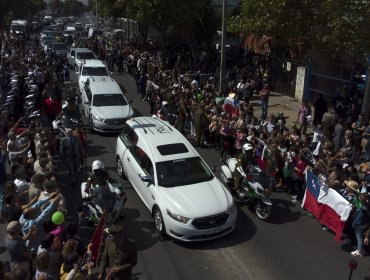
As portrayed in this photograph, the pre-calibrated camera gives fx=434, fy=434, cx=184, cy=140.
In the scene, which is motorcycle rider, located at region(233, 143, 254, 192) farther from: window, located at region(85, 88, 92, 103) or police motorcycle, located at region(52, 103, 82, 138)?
window, located at region(85, 88, 92, 103)

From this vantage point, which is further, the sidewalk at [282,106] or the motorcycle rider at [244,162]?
the sidewalk at [282,106]

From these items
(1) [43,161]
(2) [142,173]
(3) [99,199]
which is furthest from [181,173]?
(1) [43,161]

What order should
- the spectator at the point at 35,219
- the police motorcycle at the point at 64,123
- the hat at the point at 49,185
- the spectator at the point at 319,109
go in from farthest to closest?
the spectator at the point at 319,109 → the police motorcycle at the point at 64,123 → the hat at the point at 49,185 → the spectator at the point at 35,219

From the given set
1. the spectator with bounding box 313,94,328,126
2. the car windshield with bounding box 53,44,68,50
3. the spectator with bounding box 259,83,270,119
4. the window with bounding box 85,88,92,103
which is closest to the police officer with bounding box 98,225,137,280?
the window with bounding box 85,88,92,103

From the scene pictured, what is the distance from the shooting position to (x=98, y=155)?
49.9ft

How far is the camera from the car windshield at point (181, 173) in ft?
33.9

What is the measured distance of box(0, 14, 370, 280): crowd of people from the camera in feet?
22.2

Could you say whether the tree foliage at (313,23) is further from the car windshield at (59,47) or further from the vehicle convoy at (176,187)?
the car windshield at (59,47)

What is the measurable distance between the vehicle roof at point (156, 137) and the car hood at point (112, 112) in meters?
4.07

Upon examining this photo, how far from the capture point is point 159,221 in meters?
10.0

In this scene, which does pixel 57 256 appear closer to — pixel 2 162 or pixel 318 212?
pixel 2 162

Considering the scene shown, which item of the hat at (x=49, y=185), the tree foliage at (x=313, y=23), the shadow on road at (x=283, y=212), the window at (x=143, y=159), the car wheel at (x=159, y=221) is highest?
the tree foliage at (x=313, y=23)

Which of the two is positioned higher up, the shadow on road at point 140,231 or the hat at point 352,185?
the hat at point 352,185

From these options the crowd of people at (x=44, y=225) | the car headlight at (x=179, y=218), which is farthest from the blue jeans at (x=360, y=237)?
the crowd of people at (x=44, y=225)
